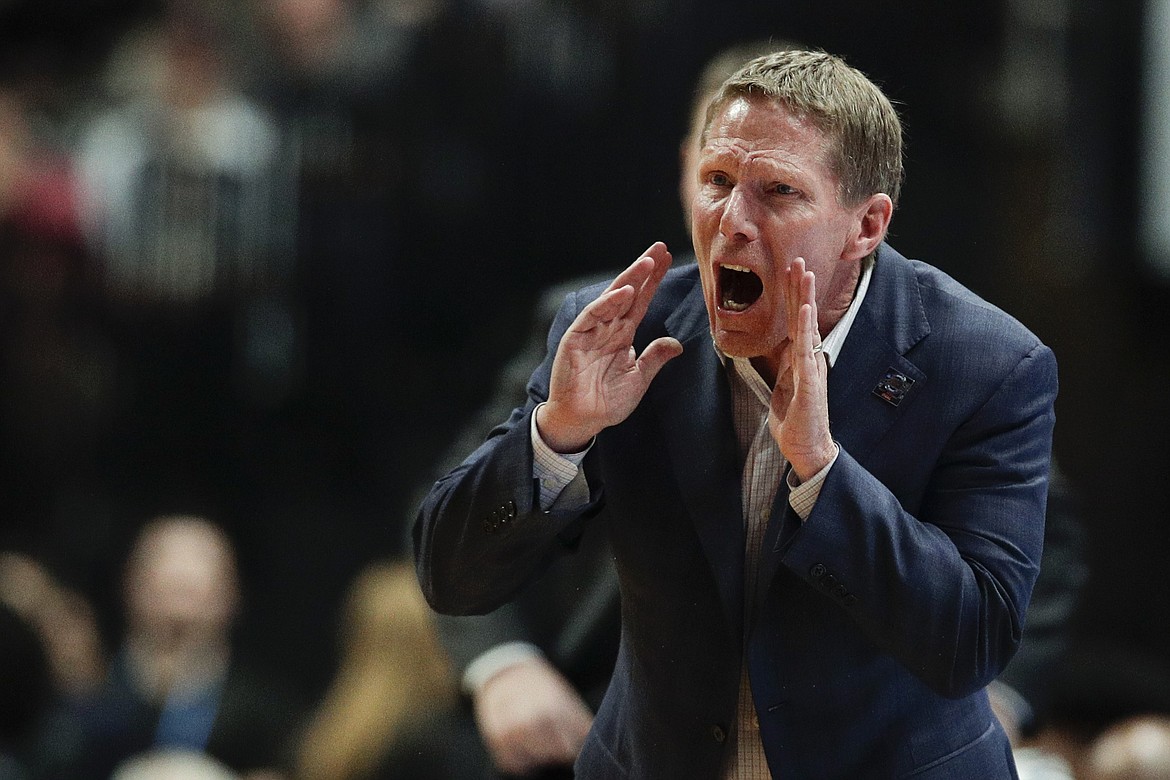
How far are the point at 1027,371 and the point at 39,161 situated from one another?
3483 millimetres

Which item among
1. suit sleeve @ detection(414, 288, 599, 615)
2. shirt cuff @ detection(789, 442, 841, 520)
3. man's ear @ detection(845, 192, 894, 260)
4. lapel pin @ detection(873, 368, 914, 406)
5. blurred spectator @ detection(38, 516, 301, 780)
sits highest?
man's ear @ detection(845, 192, 894, 260)

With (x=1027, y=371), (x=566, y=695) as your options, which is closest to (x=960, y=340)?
(x=1027, y=371)

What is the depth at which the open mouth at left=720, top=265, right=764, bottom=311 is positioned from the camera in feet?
4.37

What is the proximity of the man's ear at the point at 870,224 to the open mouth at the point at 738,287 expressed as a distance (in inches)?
3.3

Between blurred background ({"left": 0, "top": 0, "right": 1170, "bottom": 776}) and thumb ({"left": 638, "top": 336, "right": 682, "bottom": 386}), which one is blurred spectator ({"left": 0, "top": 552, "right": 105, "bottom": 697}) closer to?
blurred background ({"left": 0, "top": 0, "right": 1170, "bottom": 776})

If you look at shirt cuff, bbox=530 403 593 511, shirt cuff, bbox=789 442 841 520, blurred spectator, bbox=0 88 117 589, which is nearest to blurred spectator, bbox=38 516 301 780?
blurred spectator, bbox=0 88 117 589

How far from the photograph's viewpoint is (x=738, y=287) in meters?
1.34

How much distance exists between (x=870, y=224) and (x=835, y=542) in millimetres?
280

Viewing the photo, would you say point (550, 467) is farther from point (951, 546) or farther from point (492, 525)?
point (951, 546)

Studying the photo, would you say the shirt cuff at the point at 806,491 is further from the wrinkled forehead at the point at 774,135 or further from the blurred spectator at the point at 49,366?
the blurred spectator at the point at 49,366

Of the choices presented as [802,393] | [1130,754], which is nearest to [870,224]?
A: [802,393]

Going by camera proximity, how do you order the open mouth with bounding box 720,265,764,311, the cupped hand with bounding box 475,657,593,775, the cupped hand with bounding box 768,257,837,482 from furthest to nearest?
1. the cupped hand with bounding box 475,657,593,775
2. the open mouth with bounding box 720,265,764,311
3. the cupped hand with bounding box 768,257,837,482

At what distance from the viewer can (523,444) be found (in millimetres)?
1355

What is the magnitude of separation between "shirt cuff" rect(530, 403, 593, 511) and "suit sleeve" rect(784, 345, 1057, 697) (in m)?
0.20
